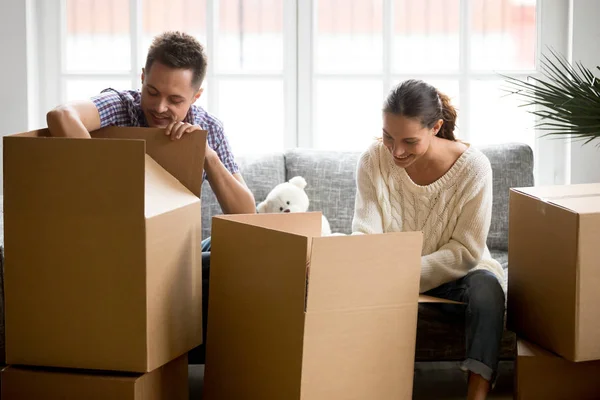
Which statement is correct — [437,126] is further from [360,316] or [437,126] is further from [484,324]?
[360,316]

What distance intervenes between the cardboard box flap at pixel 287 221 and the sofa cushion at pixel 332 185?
0.79 m

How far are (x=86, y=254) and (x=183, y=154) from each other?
0.34m

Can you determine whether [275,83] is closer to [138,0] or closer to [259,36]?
[259,36]

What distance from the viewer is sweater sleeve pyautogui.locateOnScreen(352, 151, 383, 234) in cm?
233

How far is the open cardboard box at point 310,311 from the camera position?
173 centimetres

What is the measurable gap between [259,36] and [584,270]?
180 centimetres

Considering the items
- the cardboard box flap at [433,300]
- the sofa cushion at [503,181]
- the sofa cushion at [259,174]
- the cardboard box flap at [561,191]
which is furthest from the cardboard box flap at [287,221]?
the sofa cushion at [503,181]

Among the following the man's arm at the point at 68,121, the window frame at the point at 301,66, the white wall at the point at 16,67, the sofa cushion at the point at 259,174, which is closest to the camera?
the man's arm at the point at 68,121

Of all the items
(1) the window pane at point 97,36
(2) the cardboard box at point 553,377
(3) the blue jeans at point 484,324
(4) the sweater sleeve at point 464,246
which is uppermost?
(1) the window pane at point 97,36

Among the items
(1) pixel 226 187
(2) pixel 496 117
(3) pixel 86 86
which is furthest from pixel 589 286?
(3) pixel 86 86

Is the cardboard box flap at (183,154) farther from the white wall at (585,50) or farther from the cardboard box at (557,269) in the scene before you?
the white wall at (585,50)

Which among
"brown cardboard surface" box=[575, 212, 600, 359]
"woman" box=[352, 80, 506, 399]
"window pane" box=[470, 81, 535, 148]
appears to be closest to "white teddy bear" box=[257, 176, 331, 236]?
"woman" box=[352, 80, 506, 399]

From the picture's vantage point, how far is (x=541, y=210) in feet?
6.69

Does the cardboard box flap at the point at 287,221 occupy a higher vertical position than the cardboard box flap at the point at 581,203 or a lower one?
lower
